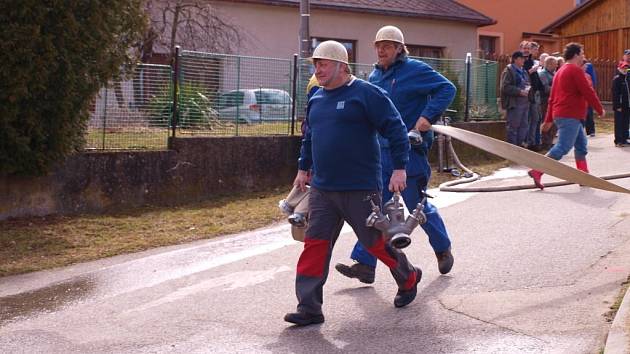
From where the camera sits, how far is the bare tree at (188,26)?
2483 cm

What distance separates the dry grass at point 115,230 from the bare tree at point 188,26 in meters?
13.7

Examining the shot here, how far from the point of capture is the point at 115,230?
10.1m

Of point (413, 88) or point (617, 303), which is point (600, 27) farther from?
point (617, 303)

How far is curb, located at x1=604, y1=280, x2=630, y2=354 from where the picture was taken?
5127mm

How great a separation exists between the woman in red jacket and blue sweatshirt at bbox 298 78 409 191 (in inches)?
239

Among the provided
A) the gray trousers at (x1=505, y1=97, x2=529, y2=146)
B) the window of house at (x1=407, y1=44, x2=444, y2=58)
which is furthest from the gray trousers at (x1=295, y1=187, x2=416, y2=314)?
the window of house at (x1=407, y1=44, x2=444, y2=58)

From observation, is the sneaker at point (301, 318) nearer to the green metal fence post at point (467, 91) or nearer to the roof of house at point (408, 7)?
the green metal fence post at point (467, 91)

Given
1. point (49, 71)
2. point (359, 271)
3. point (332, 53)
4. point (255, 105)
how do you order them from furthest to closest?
point (255, 105)
point (49, 71)
point (359, 271)
point (332, 53)

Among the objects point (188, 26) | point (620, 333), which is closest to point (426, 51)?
point (188, 26)

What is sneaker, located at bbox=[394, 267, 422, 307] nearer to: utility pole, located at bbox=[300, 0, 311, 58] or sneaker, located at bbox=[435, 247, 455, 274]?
sneaker, located at bbox=[435, 247, 455, 274]

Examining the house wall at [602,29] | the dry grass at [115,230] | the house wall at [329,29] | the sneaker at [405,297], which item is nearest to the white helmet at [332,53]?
the sneaker at [405,297]

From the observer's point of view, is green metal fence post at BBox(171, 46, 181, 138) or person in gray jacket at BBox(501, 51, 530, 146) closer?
green metal fence post at BBox(171, 46, 181, 138)

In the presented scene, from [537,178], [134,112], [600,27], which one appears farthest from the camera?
[600,27]

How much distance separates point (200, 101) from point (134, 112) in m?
1.11
